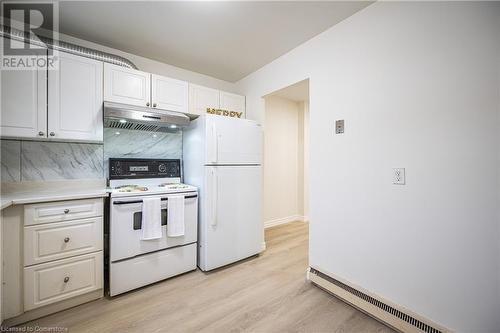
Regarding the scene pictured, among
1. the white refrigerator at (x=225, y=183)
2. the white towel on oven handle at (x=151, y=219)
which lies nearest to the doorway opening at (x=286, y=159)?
the white refrigerator at (x=225, y=183)

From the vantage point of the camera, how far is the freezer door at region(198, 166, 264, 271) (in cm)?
230

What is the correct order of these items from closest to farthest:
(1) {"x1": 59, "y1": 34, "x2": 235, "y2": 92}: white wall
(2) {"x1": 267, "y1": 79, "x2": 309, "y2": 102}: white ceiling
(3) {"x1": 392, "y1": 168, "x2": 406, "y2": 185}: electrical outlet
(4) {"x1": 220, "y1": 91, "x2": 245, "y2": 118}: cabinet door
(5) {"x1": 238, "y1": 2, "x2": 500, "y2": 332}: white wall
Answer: (5) {"x1": 238, "y1": 2, "x2": 500, "y2": 332}: white wall
(3) {"x1": 392, "y1": 168, "x2": 406, "y2": 185}: electrical outlet
(1) {"x1": 59, "y1": 34, "x2": 235, "y2": 92}: white wall
(4) {"x1": 220, "y1": 91, "x2": 245, "y2": 118}: cabinet door
(2) {"x1": 267, "y1": 79, "x2": 309, "y2": 102}: white ceiling

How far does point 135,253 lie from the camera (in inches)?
77.2

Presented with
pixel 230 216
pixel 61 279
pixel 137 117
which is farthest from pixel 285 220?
pixel 61 279

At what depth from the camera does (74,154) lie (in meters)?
2.20

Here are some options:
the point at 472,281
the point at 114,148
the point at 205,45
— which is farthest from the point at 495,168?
the point at 114,148

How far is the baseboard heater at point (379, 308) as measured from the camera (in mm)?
1425

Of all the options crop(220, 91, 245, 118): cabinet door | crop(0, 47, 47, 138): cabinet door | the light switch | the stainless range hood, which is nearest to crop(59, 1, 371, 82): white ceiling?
crop(220, 91, 245, 118): cabinet door

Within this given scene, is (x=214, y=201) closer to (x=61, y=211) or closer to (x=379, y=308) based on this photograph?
(x=61, y=211)

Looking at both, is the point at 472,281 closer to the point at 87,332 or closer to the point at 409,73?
the point at 409,73

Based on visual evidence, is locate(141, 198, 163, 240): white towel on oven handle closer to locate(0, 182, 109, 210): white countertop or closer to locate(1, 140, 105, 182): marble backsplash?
locate(0, 182, 109, 210): white countertop

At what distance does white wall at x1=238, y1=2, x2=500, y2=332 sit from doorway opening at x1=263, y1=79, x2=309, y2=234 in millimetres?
1747

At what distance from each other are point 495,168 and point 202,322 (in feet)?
7.18

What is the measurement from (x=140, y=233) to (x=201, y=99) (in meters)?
1.71
